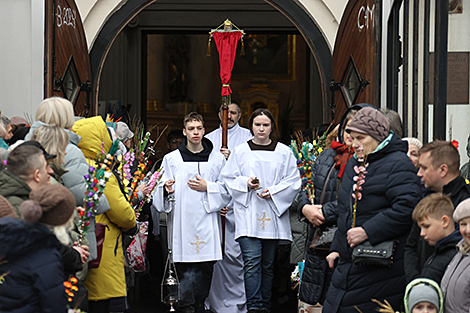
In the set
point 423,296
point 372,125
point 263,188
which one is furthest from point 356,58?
point 423,296

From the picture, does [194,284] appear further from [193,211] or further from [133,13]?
[133,13]

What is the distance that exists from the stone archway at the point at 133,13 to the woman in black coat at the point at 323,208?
12.7 ft

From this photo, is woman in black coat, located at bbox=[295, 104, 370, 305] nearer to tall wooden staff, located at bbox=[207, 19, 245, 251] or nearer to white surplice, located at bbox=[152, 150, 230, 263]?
white surplice, located at bbox=[152, 150, 230, 263]

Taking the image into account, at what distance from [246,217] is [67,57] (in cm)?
318

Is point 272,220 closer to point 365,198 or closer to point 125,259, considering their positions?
point 125,259

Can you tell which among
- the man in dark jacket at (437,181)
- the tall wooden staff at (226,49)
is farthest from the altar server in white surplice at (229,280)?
the man in dark jacket at (437,181)

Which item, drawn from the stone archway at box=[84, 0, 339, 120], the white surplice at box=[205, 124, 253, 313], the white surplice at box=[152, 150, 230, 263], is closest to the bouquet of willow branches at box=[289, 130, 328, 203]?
the white surplice at box=[152, 150, 230, 263]

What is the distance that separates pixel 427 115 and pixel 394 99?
1455 mm

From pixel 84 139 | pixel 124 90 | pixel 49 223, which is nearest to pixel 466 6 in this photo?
pixel 84 139

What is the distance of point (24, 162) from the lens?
12.9 ft

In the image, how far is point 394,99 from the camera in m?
7.32

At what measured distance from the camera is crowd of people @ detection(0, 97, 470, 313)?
358 cm

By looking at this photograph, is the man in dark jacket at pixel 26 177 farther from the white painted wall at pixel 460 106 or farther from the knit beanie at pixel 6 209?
the white painted wall at pixel 460 106

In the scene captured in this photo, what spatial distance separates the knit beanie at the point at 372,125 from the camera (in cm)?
432
